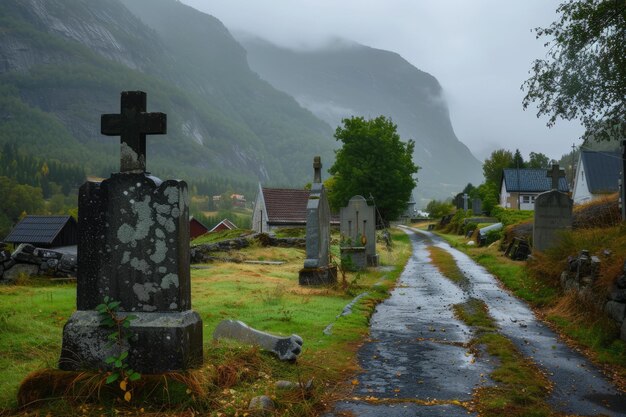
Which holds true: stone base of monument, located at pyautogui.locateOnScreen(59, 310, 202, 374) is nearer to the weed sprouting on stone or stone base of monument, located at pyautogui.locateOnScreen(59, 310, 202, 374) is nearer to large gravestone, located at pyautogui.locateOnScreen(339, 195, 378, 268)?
the weed sprouting on stone

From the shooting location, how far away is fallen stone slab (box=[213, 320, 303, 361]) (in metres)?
7.00

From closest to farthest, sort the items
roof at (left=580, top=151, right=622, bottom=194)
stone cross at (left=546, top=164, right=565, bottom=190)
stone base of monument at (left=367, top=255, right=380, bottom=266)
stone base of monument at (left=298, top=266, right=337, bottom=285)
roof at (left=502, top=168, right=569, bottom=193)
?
stone base of monument at (left=298, top=266, right=337, bottom=285), stone cross at (left=546, top=164, right=565, bottom=190), stone base of monument at (left=367, top=255, right=380, bottom=266), roof at (left=580, top=151, right=622, bottom=194), roof at (left=502, top=168, right=569, bottom=193)

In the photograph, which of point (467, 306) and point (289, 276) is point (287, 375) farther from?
point (289, 276)

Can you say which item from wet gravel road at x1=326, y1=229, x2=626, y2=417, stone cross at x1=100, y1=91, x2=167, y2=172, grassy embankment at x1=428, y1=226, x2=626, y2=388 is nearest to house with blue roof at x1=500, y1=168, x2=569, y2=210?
grassy embankment at x1=428, y1=226, x2=626, y2=388

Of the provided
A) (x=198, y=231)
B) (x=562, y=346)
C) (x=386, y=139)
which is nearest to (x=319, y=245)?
(x=562, y=346)

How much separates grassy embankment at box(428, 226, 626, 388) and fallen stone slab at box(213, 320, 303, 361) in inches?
162

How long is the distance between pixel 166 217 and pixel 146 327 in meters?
1.21

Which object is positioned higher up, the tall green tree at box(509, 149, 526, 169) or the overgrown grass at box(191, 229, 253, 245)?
the tall green tree at box(509, 149, 526, 169)

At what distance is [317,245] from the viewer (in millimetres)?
17016

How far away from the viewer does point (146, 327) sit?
599 centimetres

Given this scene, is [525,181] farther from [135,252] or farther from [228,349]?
[135,252]

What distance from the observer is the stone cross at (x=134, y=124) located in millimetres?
6398

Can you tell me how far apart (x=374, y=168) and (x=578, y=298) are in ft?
147

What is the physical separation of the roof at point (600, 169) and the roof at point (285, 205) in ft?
103
